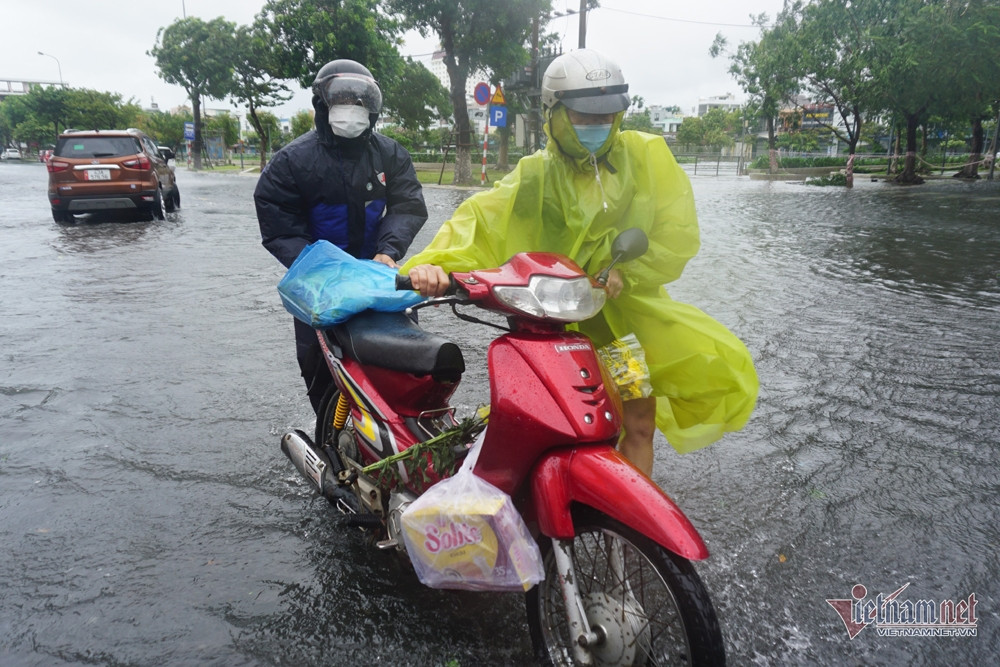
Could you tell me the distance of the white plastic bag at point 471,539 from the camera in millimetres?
1979

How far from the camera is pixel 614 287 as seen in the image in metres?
2.44

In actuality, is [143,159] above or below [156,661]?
above

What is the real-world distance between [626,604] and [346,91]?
238 cm

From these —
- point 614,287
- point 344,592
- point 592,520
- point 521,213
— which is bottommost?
point 344,592

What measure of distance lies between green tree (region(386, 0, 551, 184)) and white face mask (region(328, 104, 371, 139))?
2185 centimetres

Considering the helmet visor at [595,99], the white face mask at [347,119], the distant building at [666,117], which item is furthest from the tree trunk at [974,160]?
the distant building at [666,117]

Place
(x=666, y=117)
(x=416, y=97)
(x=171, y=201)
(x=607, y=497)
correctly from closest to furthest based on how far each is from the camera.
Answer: (x=607, y=497), (x=171, y=201), (x=416, y=97), (x=666, y=117)

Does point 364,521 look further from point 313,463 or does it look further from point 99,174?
point 99,174

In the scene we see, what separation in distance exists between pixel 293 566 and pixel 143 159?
12.4 meters

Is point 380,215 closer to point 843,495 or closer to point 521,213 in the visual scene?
point 521,213

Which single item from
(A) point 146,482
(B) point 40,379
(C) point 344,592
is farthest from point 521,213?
(B) point 40,379

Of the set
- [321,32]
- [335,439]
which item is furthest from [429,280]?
[321,32]

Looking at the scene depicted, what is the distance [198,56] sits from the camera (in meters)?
38.9

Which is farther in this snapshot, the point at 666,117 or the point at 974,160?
Result: the point at 666,117
